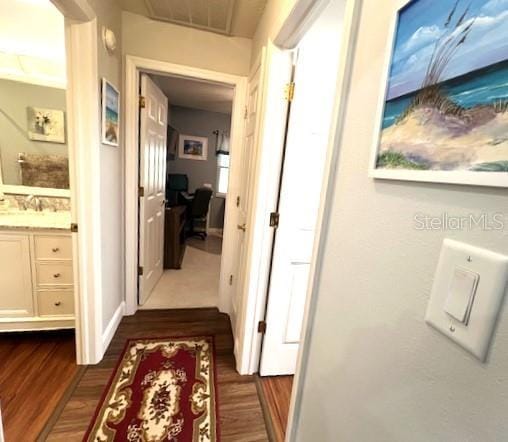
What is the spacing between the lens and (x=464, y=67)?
365 mm

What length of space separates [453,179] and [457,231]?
0.25 ft

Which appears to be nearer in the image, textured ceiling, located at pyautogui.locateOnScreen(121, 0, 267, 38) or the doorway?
textured ceiling, located at pyautogui.locateOnScreen(121, 0, 267, 38)

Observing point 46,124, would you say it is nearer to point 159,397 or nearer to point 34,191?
point 34,191

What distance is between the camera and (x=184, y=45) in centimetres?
200

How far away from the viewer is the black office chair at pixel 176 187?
14.9 feet

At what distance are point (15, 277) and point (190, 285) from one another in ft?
4.95

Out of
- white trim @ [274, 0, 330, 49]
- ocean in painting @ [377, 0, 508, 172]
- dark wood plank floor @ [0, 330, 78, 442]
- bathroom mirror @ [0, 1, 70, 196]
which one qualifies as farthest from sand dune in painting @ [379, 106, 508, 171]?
bathroom mirror @ [0, 1, 70, 196]

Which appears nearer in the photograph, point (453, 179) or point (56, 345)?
point (453, 179)

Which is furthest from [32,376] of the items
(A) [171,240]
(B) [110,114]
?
(A) [171,240]

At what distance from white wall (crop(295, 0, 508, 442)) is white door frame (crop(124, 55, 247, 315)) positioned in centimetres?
161

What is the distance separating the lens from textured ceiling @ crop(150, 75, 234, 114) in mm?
3301

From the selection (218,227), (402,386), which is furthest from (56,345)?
(218,227)

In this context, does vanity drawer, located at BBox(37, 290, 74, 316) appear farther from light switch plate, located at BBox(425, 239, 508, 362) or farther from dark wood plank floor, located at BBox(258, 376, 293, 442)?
light switch plate, located at BBox(425, 239, 508, 362)

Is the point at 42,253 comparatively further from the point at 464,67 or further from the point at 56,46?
the point at 464,67
